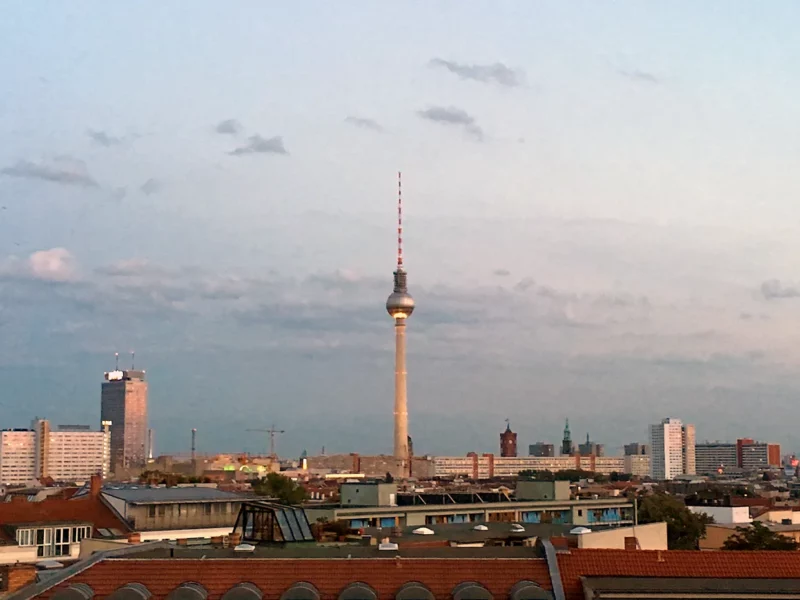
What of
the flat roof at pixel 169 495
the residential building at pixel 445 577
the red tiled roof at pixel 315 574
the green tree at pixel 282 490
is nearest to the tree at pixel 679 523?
the flat roof at pixel 169 495

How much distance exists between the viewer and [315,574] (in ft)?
101

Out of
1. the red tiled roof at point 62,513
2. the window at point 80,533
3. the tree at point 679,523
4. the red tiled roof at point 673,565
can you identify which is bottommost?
the tree at point 679,523

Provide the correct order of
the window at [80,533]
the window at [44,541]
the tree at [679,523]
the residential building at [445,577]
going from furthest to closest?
1. the tree at [679,523]
2. the window at [80,533]
3. the window at [44,541]
4. the residential building at [445,577]

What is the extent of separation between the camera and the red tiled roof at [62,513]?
233ft

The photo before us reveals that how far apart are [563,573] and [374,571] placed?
5.06 m

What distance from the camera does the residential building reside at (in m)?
29.5

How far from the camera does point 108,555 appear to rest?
111ft

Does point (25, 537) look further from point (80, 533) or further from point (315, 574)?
point (315, 574)

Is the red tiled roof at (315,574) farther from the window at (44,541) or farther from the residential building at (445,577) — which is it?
the window at (44,541)

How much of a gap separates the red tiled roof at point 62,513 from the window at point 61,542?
1.36 m

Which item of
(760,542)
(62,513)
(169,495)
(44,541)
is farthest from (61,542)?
(760,542)

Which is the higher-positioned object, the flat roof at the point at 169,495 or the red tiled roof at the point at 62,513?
the flat roof at the point at 169,495

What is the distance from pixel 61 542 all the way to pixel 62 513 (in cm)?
445

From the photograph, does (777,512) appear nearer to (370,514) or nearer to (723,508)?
(723,508)
